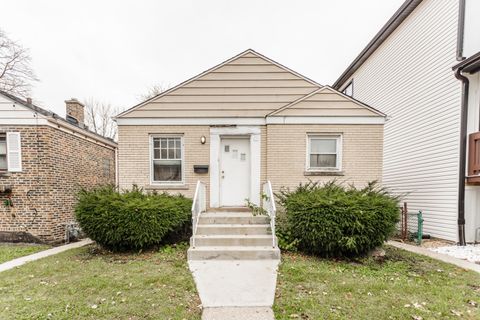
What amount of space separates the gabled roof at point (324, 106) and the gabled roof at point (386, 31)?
461 cm

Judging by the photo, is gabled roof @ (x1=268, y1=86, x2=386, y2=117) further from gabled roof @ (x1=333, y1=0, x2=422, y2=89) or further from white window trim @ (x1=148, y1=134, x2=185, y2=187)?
gabled roof @ (x1=333, y1=0, x2=422, y2=89)

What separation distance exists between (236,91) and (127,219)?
450 centimetres

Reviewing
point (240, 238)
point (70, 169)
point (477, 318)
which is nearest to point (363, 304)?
point (477, 318)

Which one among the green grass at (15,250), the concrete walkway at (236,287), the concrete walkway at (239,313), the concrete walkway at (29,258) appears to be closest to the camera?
the concrete walkway at (239,313)

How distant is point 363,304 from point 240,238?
8.30 ft

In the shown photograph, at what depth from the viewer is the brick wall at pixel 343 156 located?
653cm

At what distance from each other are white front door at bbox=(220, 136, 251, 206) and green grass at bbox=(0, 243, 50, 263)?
5094 millimetres

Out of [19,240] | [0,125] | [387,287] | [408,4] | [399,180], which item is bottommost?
[19,240]

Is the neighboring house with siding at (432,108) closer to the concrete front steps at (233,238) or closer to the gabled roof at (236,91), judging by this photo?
the gabled roof at (236,91)

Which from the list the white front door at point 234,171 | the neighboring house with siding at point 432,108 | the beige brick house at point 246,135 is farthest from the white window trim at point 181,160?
the neighboring house with siding at point 432,108

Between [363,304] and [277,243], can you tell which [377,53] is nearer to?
[277,243]

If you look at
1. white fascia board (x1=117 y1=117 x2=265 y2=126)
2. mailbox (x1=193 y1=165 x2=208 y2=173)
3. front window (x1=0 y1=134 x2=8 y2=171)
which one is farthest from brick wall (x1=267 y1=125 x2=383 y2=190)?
front window (x1=0 y1=134 x2=8 y2=171)

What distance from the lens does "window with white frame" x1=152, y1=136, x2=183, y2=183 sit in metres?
6.76

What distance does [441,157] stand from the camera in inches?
270
